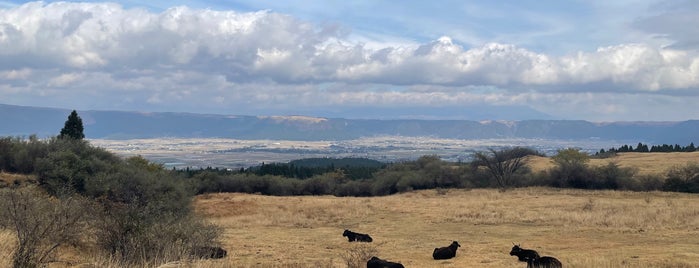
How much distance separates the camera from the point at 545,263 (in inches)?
572

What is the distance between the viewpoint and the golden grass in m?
17.2

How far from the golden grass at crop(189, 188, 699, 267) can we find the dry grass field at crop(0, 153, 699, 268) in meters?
0.04

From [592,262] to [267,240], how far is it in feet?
49.8

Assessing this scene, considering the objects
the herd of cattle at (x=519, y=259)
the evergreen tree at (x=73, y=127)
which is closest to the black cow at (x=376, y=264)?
the herd of cattle at (x=519, y=259)

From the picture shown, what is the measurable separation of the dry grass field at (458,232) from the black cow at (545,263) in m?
0.42

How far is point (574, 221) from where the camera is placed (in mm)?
30344

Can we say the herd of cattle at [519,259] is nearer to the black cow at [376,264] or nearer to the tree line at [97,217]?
the black cow at [376,264]

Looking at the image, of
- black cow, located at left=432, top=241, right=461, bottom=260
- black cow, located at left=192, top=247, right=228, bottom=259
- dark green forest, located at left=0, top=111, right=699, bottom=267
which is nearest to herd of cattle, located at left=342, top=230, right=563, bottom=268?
black cow, located at left=432, top=241, right=461, bottom=260

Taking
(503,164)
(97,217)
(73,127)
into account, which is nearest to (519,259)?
Answer: (97,217)

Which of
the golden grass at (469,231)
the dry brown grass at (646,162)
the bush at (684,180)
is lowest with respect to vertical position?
the golden grass at (469,231)

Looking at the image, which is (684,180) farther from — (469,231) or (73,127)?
(73,127)

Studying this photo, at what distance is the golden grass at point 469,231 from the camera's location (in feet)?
56.4

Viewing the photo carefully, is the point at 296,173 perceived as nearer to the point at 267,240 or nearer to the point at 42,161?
the point at 42,161

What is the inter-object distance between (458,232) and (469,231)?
0.70m
